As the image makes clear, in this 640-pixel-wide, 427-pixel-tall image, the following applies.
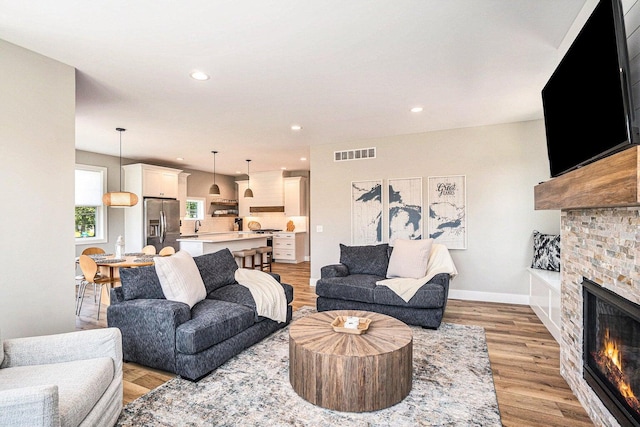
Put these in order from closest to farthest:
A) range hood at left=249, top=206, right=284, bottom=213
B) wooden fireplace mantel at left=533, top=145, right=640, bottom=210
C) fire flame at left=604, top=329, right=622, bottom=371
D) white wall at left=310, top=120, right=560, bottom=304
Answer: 1. wooden fireplace mantel at left=533, top=145, right=640, bottom=210
2. fire flame at left=604, top=329, right=622, bottom=371
3. white wall at left=310, top=120, right=560, bottom=304
4. range hood at left=249, top=206, right=284, bottom=213

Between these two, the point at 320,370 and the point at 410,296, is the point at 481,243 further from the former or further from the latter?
the point at 320,370

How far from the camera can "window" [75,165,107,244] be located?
20.9 ft

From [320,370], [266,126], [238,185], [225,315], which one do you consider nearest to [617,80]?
[320,370]

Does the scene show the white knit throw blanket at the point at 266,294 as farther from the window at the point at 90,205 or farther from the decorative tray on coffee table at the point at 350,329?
the window at the point at 90,205

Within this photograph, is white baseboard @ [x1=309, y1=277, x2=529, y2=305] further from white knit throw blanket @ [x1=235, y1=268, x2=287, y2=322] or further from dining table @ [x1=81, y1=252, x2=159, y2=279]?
dining table @ [x1=81, y1=252, x2=159, y2=279]

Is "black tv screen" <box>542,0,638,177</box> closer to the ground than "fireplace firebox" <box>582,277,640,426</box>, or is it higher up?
higher up

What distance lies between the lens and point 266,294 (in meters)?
3.42

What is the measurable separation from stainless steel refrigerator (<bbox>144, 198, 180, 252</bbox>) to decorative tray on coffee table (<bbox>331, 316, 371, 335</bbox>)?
571 centimetres

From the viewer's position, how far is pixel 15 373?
1.76 m

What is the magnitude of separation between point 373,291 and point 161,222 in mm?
5351

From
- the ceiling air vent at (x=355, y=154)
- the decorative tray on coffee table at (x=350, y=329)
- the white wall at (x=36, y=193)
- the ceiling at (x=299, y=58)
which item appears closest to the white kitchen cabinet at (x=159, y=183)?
the ceiling at (x=299, y=58)

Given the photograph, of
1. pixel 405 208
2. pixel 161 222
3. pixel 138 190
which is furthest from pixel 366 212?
pixel 138 190

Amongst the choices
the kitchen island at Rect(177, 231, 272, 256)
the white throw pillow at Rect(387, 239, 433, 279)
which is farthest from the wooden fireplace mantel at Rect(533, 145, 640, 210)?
the kitchen island at Rect(177, 231, 272, 256)

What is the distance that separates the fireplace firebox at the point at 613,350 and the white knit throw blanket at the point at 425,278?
1.73 metres
